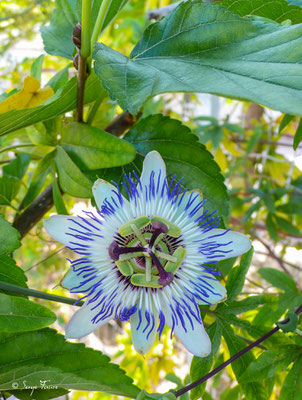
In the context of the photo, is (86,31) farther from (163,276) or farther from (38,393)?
(38,393)

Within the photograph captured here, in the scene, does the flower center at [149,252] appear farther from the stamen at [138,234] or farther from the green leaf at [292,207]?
the green leaf at [292,207]

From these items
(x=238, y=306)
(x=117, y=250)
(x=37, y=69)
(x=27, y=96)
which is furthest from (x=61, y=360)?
(x=37, y=69)

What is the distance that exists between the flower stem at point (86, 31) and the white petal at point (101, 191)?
6.3 inches

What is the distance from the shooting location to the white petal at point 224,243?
514mm

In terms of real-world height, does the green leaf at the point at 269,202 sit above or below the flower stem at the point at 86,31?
above

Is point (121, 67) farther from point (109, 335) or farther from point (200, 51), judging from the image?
point (109, 335)

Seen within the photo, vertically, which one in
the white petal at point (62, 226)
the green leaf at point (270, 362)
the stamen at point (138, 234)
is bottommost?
the green leaf at point (270, 362)

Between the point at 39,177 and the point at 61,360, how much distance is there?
281 millimetres

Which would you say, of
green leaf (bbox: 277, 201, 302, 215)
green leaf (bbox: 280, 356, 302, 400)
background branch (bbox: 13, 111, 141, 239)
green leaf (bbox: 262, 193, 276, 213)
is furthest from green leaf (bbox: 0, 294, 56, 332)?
green leaf (bbox: 277, 201, 302, 215)

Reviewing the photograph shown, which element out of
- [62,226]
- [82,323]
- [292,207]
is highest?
[292,207]

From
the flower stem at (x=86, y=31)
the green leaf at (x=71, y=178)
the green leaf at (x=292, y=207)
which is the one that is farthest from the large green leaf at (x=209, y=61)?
the green leaf at (x=292, y=207)

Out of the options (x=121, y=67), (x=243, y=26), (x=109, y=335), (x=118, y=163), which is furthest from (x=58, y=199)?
(x=109, y=335)

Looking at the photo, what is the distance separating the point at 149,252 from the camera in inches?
21.6

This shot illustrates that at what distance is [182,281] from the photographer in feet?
1.74
